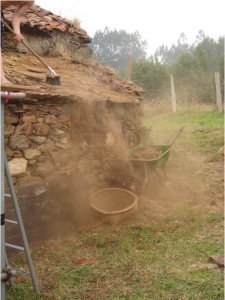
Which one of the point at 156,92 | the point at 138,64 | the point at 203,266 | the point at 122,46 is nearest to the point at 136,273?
the point at 203,266

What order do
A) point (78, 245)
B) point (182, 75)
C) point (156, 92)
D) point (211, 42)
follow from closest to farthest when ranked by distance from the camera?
point (78, 245) < point (156, 92) < point (182, 75) < point (211, 42)

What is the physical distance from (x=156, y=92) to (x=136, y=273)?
21.0 meters

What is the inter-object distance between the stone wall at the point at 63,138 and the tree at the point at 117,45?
39552mm

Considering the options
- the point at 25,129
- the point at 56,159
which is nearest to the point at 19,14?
the point at 25,129

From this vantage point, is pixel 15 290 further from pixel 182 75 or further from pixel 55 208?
pixel 182 75

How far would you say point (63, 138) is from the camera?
417cm

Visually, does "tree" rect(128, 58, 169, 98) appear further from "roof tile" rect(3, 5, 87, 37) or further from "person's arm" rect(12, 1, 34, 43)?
"person's arm" rect(12, 1, 34, 43)

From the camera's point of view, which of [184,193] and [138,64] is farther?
[138,64]

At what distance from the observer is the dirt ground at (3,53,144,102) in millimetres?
4199

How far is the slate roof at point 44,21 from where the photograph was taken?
18.7 ft

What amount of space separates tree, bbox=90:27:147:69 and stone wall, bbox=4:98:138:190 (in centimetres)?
3955

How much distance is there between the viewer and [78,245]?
12.0 ft

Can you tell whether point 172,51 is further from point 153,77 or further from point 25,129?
point 25,129

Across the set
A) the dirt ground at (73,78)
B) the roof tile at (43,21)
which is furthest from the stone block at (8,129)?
the roof tile at (43,21)
